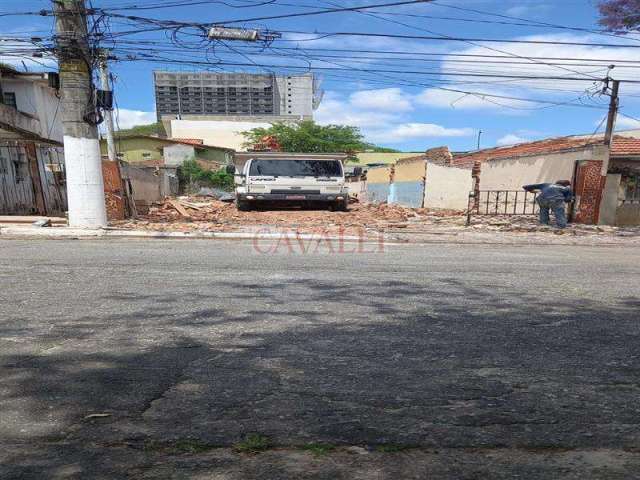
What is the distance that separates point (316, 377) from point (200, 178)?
37.4 metres

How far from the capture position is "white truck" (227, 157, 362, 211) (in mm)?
15430

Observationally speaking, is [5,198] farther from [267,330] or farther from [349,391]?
[349,391]

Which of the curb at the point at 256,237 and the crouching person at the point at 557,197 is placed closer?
the curb at the point at 256,237

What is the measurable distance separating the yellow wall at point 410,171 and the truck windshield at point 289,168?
35.9 feet

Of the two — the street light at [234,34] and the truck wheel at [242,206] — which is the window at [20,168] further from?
the street light at [234,34]

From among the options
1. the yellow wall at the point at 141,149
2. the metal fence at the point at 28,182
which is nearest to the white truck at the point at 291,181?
the metal fence at the point at 28,182

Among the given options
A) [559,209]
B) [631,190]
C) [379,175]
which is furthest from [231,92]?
[631,190]

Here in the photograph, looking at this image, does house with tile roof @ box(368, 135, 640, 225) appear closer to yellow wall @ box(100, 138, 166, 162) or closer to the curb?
the curb

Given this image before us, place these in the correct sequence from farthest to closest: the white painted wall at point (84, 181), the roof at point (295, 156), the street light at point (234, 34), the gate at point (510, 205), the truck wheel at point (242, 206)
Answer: the gate at point (510, 205) → the truck wheel at point (242, 206) → the roof at point (295, 156) → the street light at point (234, 34) → the white painted wall at point (84, 181)

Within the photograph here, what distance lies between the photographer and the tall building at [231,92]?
19.7 metres

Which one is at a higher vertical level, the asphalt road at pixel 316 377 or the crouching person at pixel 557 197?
the crouching person at pixel 557 197

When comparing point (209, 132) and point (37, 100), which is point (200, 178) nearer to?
point (37, 100)

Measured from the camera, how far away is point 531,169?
1936 cm

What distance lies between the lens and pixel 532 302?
16.2 feet
